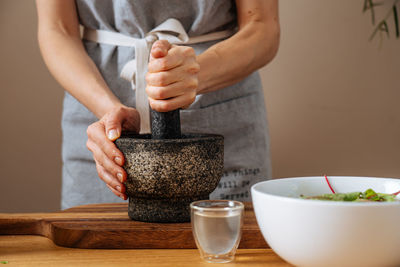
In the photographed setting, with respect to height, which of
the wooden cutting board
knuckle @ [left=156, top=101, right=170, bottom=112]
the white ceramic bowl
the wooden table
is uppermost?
knuckle @ [left=156, top=101, right=170, bottom=112]

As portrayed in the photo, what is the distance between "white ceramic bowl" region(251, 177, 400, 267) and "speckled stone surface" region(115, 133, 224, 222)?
28 centimetres

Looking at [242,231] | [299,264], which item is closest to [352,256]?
[299,264]

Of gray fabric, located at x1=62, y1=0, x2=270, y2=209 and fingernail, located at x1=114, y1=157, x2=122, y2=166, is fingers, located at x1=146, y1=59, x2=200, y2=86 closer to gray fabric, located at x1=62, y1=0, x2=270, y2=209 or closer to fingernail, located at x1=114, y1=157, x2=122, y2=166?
fingernail, located at x1=114, y1=157, x2=122, y2=166

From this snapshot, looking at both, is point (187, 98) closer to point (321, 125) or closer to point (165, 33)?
point (165, 33)

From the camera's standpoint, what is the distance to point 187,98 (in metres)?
1.05

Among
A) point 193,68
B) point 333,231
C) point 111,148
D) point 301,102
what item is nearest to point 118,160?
point 111,148

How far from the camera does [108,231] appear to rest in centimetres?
88

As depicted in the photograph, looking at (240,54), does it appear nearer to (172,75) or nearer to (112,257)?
(172,75)

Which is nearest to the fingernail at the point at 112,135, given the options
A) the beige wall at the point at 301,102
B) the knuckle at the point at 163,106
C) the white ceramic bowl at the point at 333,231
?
the knuckle at the point at 163,106

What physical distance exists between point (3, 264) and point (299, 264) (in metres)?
0.46

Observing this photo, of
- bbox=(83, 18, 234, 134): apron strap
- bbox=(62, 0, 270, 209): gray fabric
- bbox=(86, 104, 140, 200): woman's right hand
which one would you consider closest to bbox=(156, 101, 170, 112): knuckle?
bbox=(86, 104, 140, 200): woman's right hand

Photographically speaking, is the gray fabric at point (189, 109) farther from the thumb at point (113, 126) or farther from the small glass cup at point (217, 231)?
the small glass cup at point (217, 231)

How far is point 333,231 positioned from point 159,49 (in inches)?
20.0

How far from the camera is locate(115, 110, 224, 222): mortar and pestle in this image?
954 millimetres
